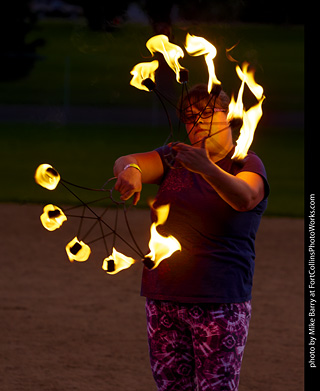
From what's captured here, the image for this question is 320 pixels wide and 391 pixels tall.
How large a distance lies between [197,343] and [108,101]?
1208 inches

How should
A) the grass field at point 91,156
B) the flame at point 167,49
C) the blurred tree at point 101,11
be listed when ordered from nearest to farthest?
the flame at point 167,49
the blurred tree at point 101,11
the grass field at point 91,156

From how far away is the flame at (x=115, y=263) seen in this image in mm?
3191

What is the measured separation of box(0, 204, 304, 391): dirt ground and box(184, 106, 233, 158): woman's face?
8.08 feet

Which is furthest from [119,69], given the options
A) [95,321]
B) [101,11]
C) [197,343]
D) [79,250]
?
[79,250]

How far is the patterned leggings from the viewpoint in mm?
3461

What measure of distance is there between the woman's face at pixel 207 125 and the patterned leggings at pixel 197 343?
1.96 feet

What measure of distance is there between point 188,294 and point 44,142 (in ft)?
62.1

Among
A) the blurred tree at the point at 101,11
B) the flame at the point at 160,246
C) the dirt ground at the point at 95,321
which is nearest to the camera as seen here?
the flame at the point at 160,246

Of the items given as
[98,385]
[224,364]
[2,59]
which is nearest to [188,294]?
[224,364]

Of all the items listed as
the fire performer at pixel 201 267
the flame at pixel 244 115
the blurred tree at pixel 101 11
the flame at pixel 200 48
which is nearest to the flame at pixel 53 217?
the fire performer at pixel 201 267

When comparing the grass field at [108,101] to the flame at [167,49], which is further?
the grass field at [108,101]

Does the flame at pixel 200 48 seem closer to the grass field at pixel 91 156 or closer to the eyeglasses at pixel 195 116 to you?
the eyeglasses at pixel 195 116

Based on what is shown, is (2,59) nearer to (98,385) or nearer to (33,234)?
(33,234)

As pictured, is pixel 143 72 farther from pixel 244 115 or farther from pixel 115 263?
pixel 115 263
